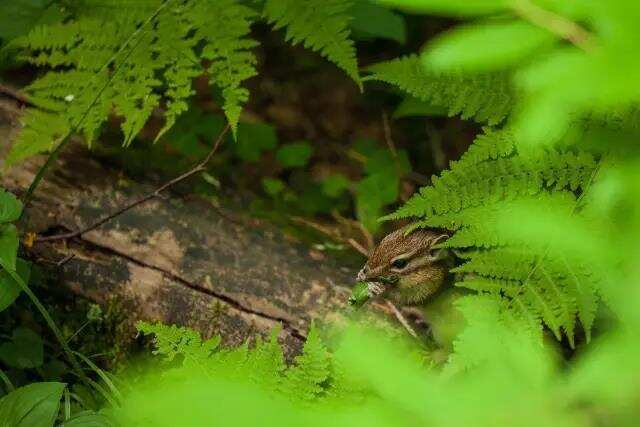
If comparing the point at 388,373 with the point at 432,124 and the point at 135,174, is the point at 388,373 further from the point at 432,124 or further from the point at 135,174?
the point at 432,124

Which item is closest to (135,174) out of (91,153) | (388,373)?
(91,153)

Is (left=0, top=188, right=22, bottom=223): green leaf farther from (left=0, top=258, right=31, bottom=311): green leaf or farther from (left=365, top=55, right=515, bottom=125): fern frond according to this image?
(left=365, top=55, right=515, bottom=125): fern frond

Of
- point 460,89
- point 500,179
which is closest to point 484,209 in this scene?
point 500,179

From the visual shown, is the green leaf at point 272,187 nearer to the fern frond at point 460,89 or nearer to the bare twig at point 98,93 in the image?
the bare twig at point 98,93

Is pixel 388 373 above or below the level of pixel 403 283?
above

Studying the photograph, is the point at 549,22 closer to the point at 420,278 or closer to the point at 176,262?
the point at 420,278

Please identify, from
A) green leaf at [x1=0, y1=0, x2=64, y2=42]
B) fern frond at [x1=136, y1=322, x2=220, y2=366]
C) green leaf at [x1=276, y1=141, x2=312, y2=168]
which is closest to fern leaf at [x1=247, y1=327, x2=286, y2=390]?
fern frond at [x1=136, y1=322, x2=220, y2=366]
